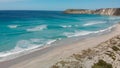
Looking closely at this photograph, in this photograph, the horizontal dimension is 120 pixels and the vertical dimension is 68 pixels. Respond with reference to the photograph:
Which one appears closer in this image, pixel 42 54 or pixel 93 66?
pixel 93 66

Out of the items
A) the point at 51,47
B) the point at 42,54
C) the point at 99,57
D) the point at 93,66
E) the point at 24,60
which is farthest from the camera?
the point at 51,47

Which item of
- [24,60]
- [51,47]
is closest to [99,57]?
[24,60]

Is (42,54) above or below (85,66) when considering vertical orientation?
below

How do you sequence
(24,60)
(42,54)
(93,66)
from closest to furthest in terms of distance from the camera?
(93,66) → (24,60) → (42,54)

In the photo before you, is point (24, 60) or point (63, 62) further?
point (24, 60)

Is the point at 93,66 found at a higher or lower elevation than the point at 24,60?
higher

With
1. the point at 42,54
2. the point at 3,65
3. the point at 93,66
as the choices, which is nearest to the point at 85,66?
the point at 93,66

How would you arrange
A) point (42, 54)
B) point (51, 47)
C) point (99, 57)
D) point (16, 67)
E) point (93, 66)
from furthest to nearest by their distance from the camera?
point (51, 47) → point (42, 54) → point (16, 67) → point (99, 57) → point (93, 66)

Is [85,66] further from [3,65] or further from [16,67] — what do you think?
[3,65]

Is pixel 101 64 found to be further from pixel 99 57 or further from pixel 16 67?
pixel 16 67
